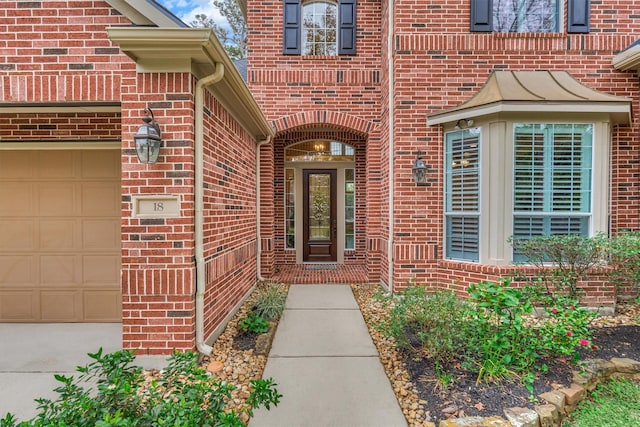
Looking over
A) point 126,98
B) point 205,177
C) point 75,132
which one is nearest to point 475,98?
point 205,177

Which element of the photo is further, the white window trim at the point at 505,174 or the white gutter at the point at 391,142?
the white gutter at the point at 391,142

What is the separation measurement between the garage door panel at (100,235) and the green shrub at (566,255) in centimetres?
503

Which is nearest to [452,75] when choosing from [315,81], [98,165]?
[315,81]

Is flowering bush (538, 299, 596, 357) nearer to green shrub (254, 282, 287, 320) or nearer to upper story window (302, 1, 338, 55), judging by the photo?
green shrub (254, 282, 287, 320)

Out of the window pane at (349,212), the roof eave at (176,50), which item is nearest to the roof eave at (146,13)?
the roof eave at (176,50)

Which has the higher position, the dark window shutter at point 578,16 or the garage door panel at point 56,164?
the dark window shutter at point 578,16

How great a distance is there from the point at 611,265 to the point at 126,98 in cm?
623

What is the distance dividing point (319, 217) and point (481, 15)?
185 inches

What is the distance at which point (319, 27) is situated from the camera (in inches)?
248

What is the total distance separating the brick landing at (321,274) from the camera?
6109 mm

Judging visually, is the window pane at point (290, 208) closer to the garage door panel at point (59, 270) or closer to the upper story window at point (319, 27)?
the upper story window at point (319, 27)

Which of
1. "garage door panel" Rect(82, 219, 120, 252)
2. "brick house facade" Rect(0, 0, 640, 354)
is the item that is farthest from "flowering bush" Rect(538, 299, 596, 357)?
"garage door panel" Rect(82, 219, 120, 252)

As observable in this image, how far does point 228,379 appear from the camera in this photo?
113 inches

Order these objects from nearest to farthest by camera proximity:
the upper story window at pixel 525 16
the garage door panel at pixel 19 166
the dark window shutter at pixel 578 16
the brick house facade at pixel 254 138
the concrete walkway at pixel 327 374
Answer: the concrete walkway at pixel 327 374 < the brick house facade at pixel 254 138 < the garage door panel at pixel 19 166 < the dark window shutter at pixel 578 16 < the upper story window at pixel 525 16
